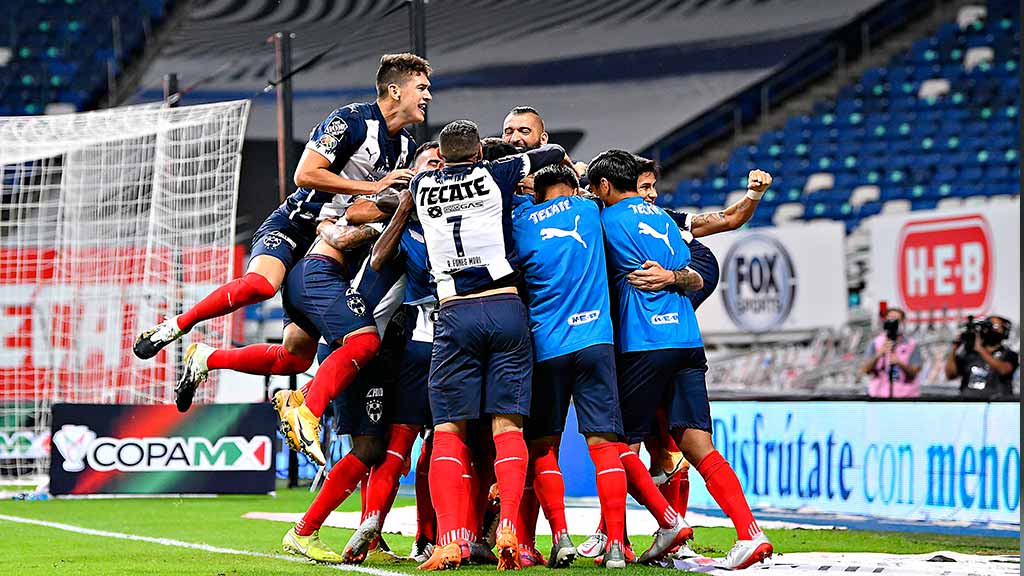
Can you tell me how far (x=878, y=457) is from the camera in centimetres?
1062

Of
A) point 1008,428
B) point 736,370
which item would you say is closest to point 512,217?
point 1008,428

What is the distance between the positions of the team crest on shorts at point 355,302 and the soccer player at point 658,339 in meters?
1.25

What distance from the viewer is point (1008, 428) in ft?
32.0

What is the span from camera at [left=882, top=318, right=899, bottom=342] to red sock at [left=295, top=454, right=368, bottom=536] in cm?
901

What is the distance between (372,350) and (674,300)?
4.94 ft

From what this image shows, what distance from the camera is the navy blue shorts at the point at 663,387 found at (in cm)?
662

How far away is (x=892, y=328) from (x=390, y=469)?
29.6ft

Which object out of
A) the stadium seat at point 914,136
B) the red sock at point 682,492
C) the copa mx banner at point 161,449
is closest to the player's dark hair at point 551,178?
the red sock at point 682,492

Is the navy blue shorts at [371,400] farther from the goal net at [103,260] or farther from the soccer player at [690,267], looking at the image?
the goal net at [103,260]

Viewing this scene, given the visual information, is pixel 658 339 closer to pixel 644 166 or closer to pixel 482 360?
pixel 482 360

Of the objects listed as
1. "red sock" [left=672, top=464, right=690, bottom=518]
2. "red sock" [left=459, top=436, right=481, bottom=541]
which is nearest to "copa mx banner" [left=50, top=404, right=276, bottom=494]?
"red sock" [left=672, top=464, right=690, bottom=518]

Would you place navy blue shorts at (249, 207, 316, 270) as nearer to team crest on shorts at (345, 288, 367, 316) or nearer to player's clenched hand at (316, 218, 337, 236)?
player's clenched hand at (316, 218, 337, 236)

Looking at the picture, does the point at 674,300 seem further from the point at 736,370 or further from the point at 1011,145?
the point at 1011,145

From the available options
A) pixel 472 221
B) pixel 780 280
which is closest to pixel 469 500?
pixel 472 221
